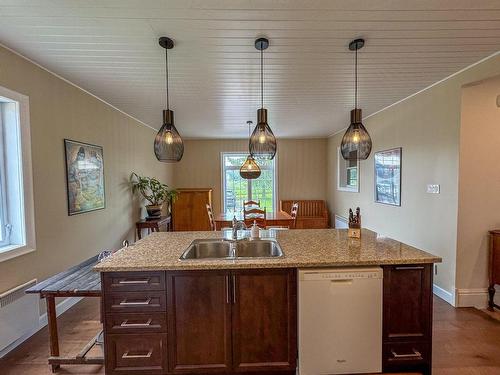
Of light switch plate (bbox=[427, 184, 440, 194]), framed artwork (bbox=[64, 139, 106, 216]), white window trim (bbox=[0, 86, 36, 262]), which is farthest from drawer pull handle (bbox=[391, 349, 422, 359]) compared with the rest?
framed artwork (bbox=[64, 139, 106, 216])

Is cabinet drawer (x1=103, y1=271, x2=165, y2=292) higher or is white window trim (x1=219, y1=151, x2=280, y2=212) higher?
white window trim (x1=219, y1=151, x2=280, y2=212)

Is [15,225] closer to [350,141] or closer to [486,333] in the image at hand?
[350,141]

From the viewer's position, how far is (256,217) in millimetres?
4078

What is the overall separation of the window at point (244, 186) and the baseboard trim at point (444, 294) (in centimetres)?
403

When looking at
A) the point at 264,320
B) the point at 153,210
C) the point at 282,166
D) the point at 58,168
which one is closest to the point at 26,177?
the point at 58,168

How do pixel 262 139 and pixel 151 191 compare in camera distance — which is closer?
pixel 262 139

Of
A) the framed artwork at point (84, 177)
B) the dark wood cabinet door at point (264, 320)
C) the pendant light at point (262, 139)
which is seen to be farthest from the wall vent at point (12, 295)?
the pendant light at point (262, 139)

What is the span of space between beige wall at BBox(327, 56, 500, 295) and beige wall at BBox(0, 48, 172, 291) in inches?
158

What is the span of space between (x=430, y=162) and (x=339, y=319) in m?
2.38

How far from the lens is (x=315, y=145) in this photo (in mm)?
6617

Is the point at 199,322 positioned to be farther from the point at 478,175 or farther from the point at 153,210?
the point at 153,210

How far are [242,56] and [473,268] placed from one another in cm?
316

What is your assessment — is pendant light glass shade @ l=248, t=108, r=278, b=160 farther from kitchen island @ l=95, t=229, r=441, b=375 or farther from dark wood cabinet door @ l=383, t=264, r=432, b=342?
dark wood cabinet door @ l=383, t=264, r=432, b=342

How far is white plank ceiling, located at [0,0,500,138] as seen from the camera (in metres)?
1.66
